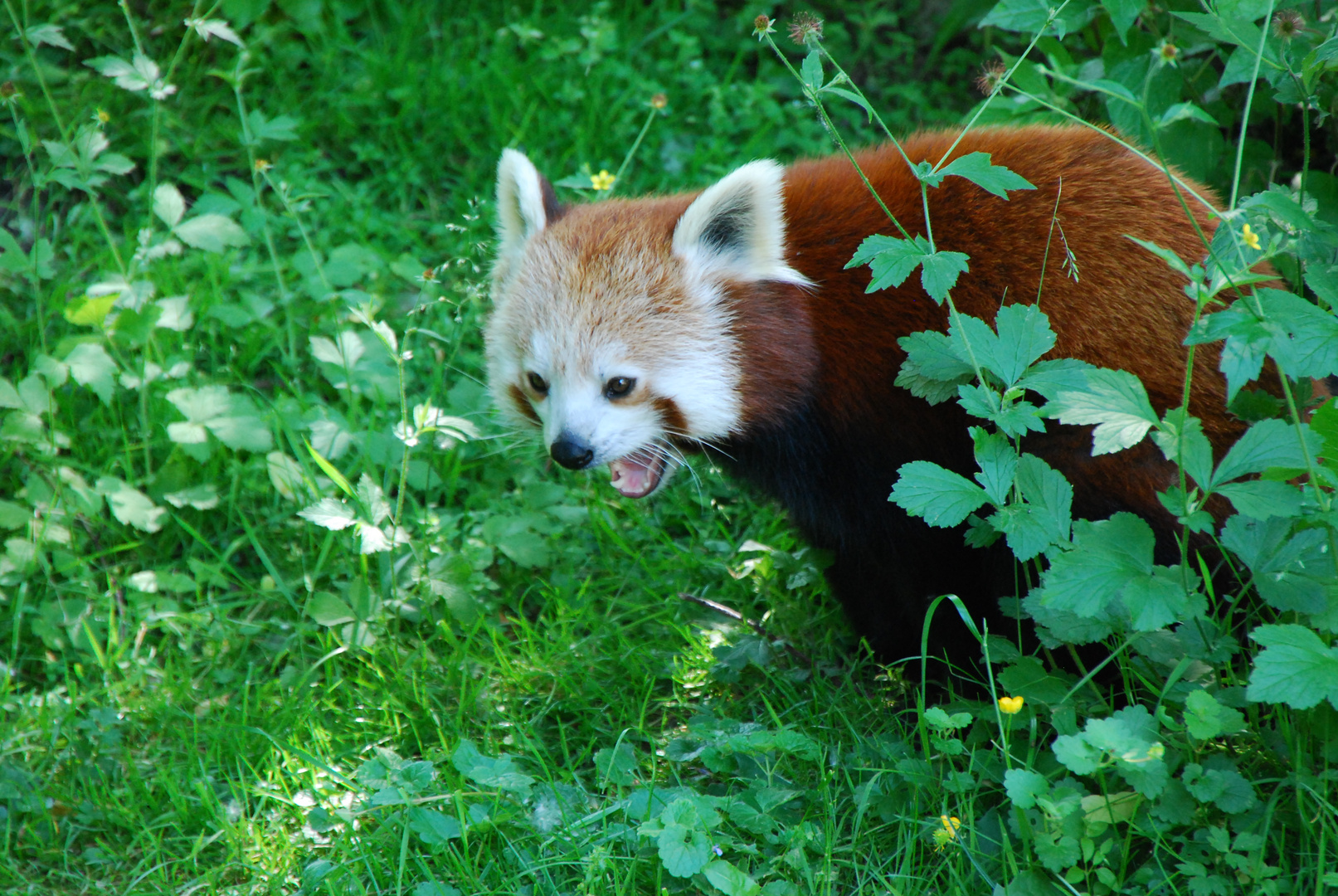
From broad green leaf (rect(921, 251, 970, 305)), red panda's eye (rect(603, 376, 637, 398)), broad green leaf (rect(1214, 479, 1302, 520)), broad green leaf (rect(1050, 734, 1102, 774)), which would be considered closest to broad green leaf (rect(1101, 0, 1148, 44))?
broad green leaf (rect(921, 251, 970, 305))

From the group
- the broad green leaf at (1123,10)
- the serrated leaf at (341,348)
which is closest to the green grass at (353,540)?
the serrated leaf at (341,348)

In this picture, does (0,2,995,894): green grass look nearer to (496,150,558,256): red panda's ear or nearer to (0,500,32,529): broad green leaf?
(0,500,32,529): broad green leaf

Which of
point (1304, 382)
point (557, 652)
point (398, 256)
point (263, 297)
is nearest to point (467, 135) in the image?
point (398, 256)

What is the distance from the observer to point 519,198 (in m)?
2.85

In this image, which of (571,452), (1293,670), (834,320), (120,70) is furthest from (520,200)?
(1293,670)

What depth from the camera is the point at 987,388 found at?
209cm

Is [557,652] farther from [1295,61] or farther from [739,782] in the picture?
[1295,61]

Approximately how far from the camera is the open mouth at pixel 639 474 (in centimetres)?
282

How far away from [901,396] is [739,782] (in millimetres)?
948

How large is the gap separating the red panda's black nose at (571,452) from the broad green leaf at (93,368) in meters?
1.60

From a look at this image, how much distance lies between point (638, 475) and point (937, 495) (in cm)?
96

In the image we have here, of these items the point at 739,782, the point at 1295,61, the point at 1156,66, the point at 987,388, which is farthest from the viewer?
the point at 1156,66

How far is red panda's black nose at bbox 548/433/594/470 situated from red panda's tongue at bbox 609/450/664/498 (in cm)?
21

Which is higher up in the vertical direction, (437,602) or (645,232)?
(645,232)
